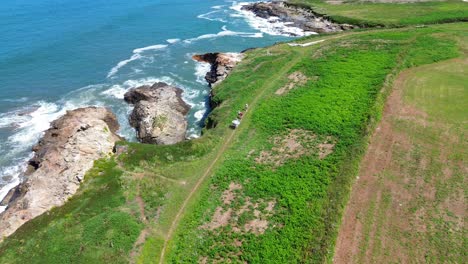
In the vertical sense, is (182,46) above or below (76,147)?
above

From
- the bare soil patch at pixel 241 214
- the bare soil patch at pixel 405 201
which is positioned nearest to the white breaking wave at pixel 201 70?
the bare soil patch at pixel 241 214

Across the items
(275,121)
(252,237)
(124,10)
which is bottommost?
(252,237)

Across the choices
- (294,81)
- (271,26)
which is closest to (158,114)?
(294,81)

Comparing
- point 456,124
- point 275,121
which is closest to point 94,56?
point 275,121

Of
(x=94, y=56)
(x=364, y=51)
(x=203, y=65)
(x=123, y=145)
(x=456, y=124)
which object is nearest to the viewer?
(x=456, y=124)

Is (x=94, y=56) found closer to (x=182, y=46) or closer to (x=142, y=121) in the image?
(x=182, y=46)

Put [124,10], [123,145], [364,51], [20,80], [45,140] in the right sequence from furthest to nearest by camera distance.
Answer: [124,10] < [20,80] < [364,51] < [45,140] < [123,145]

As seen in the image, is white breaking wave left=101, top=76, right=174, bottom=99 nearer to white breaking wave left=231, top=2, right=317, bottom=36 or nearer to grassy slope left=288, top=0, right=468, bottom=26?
white breaking wave left=231, top=2, right=317, bottom=36

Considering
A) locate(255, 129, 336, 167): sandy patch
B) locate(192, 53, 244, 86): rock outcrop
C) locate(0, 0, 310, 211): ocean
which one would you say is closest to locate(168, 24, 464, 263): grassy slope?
locate(255, 129, 336, 167): sandy patch
